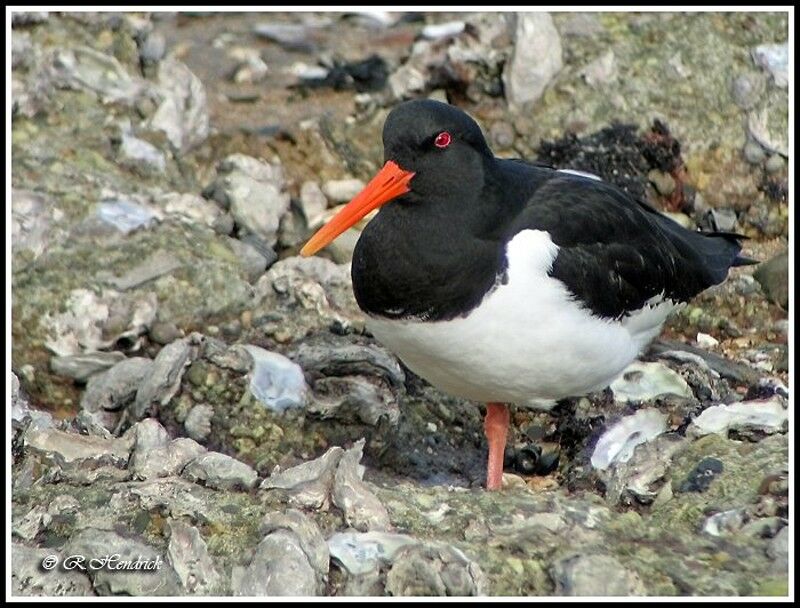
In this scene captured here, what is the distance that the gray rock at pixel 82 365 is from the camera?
19.0ft

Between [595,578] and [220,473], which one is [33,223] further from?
[595,578]

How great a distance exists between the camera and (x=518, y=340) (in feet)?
14.9

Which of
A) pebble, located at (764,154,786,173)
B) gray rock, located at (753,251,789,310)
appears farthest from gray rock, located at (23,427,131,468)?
pebble, located at (764,154,786,173)

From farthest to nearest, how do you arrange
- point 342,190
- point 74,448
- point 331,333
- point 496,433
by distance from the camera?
1. point 342,190
2. point 331,333
3. point 496,433
4. point 74,448

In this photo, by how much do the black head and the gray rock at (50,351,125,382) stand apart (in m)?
1.89

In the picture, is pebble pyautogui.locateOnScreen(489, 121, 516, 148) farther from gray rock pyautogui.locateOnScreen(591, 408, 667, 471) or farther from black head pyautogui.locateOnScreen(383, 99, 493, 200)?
black head pyautogui.locateOnScreen(383, 99, 493, 200)

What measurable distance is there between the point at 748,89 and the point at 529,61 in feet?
4.11

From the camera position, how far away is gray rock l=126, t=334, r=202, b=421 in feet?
17.5

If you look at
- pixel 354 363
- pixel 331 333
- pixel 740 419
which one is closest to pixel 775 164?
pixel 740 419

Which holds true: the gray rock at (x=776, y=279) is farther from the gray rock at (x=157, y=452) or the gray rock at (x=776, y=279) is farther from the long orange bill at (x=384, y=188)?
the gray rock at (x=157, y=452)

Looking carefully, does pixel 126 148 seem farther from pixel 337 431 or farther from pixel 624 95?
pixel 624 95

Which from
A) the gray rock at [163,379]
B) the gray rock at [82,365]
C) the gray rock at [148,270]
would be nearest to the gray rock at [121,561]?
the gray rock at [163,379]

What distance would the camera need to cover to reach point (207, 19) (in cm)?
884

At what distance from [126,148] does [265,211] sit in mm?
821
